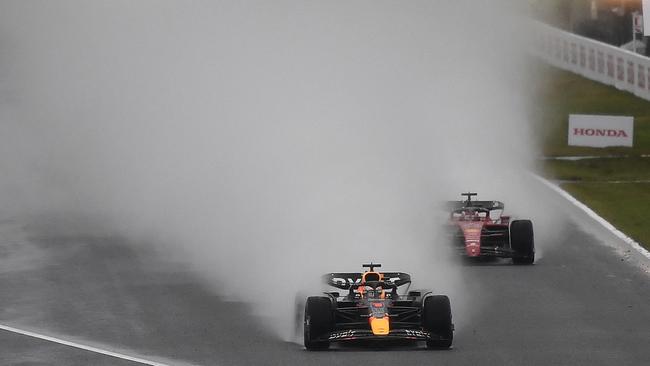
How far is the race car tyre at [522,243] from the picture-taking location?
885 inches

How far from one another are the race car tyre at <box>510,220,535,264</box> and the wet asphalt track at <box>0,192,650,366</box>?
0.28 metres

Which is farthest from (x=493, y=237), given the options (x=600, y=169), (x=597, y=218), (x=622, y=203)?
(x=600, y=169)

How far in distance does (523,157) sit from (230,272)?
59.5 feet

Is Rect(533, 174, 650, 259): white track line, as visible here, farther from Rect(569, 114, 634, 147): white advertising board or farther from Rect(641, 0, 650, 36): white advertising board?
Rect(569, 114, 634, 147): white advertising board

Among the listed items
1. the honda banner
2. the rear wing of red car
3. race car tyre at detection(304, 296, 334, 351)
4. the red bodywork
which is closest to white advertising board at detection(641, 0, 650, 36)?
the honda banner

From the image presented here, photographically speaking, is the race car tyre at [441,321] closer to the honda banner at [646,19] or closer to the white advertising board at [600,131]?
the honda banner at [646,19]

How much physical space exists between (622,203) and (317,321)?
1494 centimetres

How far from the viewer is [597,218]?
28078 mm

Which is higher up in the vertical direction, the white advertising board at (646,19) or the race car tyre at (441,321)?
the white advertising board at (646,19)

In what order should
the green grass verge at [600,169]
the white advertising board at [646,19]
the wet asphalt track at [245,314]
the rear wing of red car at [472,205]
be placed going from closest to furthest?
1. the wet asphalt track at [245,314]
2. the rear wing of red car at [472,205]
3. the green grass verge at [600,169]
4. the white advertising board at [646,19]

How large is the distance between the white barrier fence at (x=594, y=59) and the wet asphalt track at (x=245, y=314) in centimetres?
2802

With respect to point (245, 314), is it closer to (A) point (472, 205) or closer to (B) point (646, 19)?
(A) point (472, 205)

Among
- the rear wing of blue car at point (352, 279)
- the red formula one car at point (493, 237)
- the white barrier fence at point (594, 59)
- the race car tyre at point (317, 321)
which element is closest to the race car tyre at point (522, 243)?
the red formula one car at point (493, 237)

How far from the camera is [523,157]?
38875 millimetres
